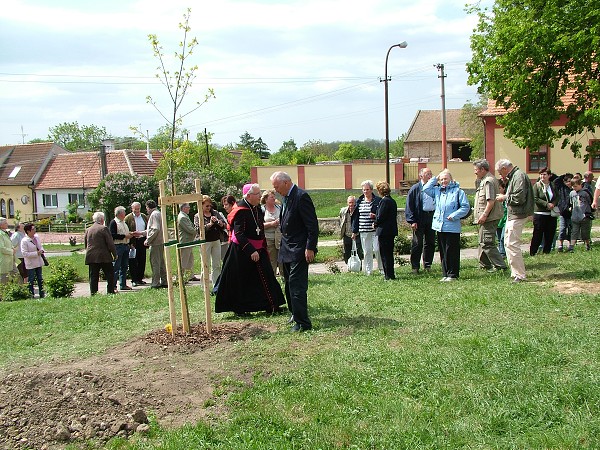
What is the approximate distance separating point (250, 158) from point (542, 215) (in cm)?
6579

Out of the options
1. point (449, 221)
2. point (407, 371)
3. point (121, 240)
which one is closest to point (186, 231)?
point (121, 240)

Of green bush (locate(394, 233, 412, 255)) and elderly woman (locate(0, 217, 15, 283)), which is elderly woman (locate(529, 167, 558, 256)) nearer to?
green bush (locate(394, 233, 412, 255))

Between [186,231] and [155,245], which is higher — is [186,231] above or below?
above

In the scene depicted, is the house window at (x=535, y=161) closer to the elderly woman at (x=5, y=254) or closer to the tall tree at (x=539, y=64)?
the tall tree at (x=539, y=64)

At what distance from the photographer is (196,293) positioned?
12.4 metres

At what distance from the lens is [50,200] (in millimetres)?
65500

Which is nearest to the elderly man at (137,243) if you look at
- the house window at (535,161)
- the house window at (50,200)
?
the house window at (535,161)

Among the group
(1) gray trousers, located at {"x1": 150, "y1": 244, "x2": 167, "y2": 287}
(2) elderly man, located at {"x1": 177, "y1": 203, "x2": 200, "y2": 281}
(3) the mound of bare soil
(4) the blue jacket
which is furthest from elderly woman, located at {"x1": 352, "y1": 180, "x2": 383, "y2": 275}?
(3) the mound of bare soil

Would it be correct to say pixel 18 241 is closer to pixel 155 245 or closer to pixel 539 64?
pixel 155 245

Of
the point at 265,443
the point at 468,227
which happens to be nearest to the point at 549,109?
the point at 468,227

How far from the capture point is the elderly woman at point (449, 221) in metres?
11.3

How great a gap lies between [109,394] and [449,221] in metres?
7.13

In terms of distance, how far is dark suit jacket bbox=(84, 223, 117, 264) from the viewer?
1387cm

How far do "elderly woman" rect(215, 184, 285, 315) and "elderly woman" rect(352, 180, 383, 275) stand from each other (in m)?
3.89
